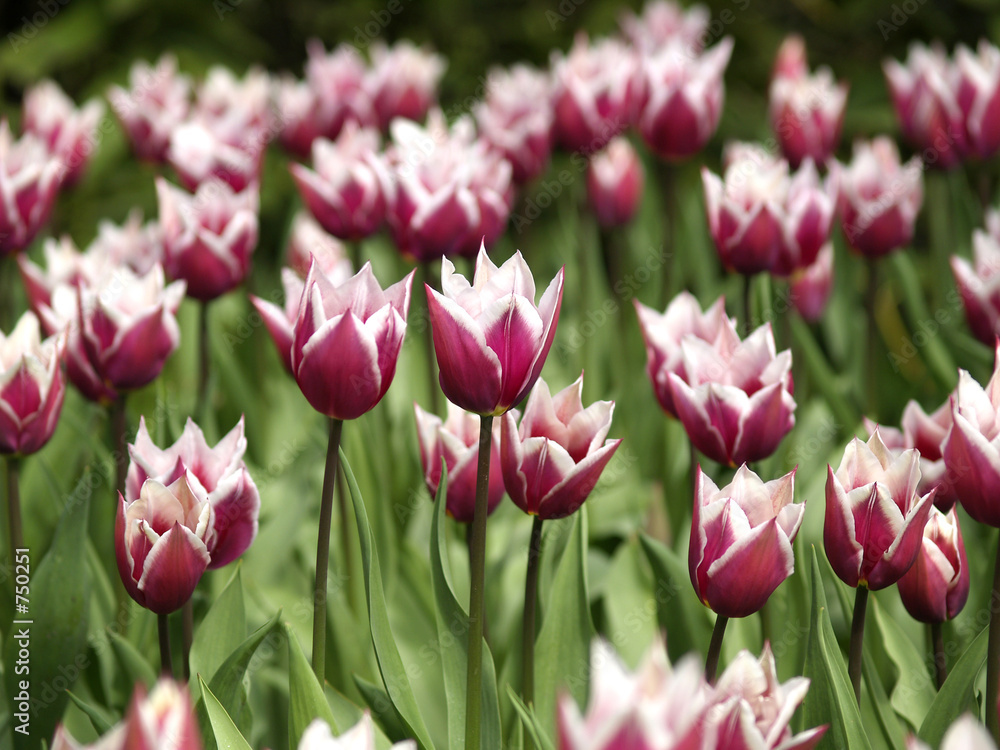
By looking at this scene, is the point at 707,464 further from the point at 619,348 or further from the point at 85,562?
the point at 85,562

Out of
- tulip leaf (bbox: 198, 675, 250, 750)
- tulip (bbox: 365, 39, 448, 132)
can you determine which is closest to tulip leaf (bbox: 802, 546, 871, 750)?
tulip leaf (bbox: 198, 675, 250, 750)

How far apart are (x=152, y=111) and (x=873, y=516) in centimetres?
213

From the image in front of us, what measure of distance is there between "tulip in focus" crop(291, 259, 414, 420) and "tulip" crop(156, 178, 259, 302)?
74 centimetres

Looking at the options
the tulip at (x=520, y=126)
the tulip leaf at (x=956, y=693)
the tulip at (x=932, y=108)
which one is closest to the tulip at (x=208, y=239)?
the tulip at (x=520, y=126)

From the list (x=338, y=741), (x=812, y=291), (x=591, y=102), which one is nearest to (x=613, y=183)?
(x=591, y=102)

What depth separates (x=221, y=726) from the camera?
100 centimetres

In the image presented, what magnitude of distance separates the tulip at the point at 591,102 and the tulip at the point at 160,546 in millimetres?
1557

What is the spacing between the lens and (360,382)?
3.42ft

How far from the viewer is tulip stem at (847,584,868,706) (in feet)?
3.47

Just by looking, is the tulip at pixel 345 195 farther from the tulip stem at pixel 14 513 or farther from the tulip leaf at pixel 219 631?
the tulip leaf at pixel 219 631

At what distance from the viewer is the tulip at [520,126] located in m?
2.34

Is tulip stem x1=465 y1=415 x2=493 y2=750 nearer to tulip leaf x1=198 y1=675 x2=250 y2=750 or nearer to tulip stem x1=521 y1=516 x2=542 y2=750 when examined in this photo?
tulip stem x1=521 y1=516 x2=542 y2=750

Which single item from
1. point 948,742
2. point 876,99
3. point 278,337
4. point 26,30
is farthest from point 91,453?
point 876,99

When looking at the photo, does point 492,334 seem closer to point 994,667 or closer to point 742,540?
point 742,540
